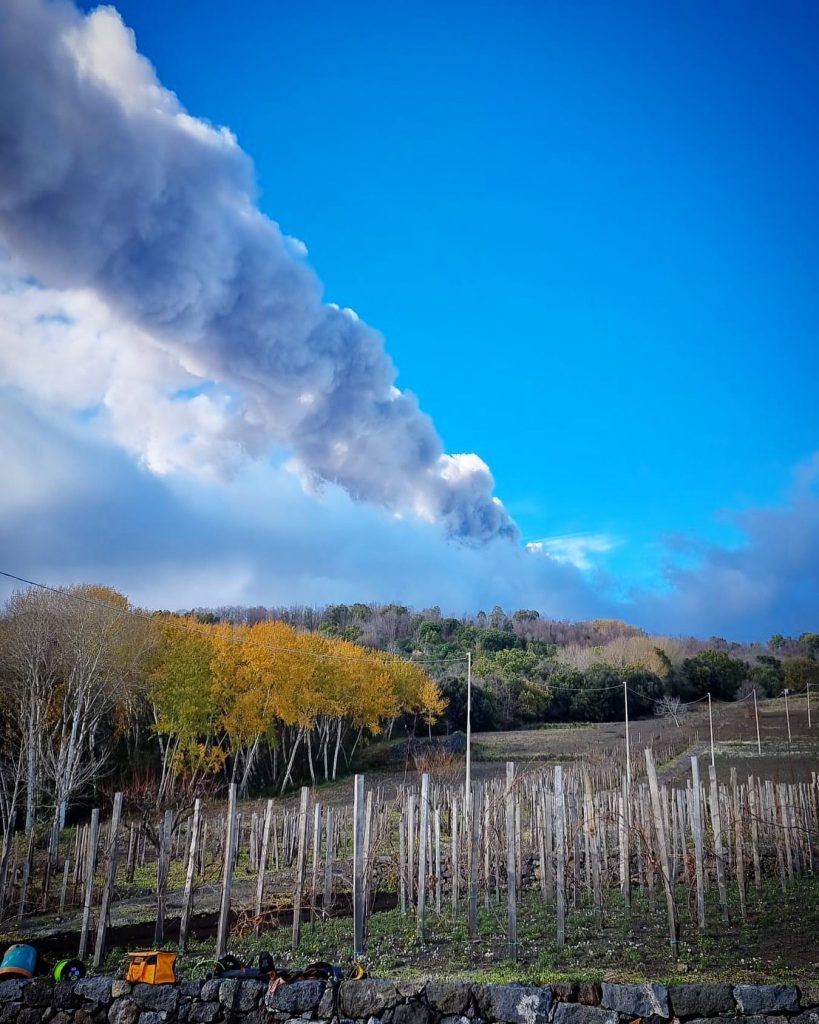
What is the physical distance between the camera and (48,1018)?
26.2 feet

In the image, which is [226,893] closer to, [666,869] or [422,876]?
[422,876]

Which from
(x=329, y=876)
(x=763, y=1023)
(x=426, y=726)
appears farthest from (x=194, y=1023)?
(x=426, y=726)

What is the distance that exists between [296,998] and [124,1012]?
6.78 ft

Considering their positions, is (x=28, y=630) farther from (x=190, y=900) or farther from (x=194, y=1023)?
(x=194, y=1023)

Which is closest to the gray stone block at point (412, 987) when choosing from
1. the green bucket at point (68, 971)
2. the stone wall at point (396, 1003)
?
the stone wall at point (396, 1003)

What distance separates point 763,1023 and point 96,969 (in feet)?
33.8

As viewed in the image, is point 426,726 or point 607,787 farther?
point 426,726

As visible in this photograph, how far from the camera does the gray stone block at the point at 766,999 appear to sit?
5.65 meters

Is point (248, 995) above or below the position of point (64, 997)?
above

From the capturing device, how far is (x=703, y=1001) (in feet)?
19.1

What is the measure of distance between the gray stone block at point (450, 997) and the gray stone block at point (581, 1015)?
79cm

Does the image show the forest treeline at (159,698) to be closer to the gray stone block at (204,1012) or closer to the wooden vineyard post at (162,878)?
the wooden vineyard post at (162,878)

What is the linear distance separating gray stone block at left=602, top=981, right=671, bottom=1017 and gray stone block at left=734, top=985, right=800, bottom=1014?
56cm

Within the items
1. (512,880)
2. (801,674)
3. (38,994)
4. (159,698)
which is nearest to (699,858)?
(512,880)
